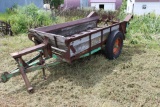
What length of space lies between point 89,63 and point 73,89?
1234mm

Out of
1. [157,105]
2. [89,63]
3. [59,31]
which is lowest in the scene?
[157,105]

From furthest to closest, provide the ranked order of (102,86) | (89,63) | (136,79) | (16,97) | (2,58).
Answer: (2,58), (89,63), (136,79), (102,86), (16,97)

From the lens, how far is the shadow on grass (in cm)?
391

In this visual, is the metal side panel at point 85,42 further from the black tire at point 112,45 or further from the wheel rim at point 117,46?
the wheel rim at point 117,46

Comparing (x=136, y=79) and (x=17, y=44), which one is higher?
(x=17, y=44)

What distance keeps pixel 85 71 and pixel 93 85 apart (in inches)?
25.0

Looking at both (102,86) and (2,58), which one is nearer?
(102,86)

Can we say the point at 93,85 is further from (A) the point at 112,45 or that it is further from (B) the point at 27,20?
(B) the point at 27,20

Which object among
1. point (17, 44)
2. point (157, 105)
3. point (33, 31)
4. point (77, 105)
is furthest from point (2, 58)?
point (157, 105)

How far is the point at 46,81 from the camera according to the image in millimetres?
3973

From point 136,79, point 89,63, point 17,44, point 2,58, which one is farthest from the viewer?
point 17,44

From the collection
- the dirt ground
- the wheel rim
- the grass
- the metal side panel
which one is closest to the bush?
the grass

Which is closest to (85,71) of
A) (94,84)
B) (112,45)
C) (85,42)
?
(94,84)

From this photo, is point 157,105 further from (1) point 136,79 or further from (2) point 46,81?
(2) point 46,81
